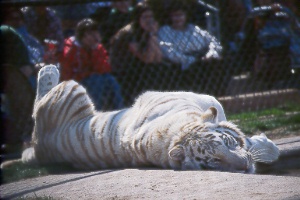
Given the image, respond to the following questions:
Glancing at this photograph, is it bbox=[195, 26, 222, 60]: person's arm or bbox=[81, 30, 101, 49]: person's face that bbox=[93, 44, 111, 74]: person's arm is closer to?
bbox=[81, 30, 101, 49]: person's face

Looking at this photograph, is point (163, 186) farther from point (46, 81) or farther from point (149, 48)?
point (149, 48)

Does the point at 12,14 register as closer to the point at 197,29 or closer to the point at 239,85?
the point at 197,29

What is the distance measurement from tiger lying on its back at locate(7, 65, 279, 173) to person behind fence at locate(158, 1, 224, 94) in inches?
84.6

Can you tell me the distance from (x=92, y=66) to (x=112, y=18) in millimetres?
831

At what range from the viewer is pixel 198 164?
434 cm

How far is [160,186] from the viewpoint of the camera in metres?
3.99

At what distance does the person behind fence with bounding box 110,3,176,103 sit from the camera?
24.0 feet

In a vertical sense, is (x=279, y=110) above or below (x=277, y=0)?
below

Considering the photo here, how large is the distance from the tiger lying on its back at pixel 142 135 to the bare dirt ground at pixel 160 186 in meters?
0.16

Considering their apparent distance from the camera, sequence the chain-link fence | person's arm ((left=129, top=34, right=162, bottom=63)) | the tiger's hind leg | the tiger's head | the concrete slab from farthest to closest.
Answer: person's arm ((left=129, top=34, right=162, bottom=63)) → the chain-link fence → the tiger's hind leg → the tiger's head → the concrete slab

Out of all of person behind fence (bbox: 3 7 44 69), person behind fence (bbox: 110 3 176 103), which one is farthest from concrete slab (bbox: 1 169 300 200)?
person behind fence (bbox: 110 3 176 103)

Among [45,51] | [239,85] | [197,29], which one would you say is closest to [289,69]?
[239,85]

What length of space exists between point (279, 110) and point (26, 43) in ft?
9.51

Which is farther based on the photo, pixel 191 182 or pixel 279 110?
pixel 279 110
